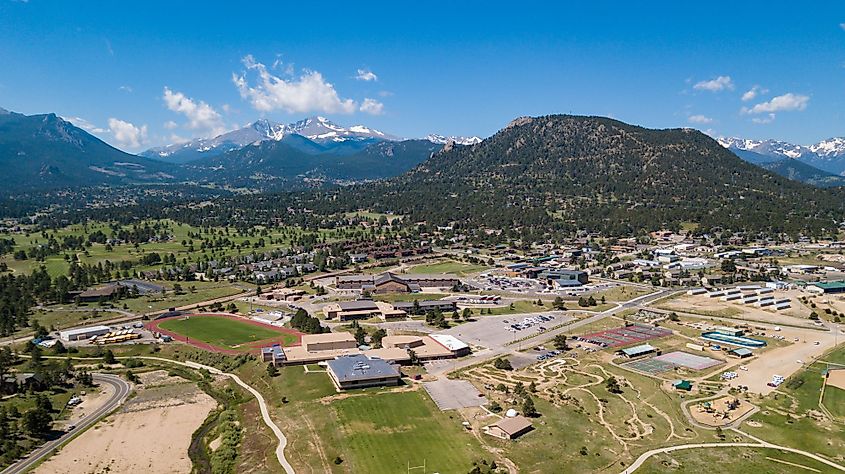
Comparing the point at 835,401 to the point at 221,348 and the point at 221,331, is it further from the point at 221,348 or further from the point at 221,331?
the point at 221,331

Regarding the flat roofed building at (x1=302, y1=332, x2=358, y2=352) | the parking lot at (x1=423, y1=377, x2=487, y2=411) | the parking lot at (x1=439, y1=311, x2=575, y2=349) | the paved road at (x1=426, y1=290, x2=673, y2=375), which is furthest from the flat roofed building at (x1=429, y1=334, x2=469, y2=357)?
the flat roofed building at (x1=302, y1=332, x2=358, y2=352)

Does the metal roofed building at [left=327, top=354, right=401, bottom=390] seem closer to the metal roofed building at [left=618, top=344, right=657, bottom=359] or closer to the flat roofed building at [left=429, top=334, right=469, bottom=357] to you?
the flat roofed building at [left=429, top=334, right=469, bottom=357]

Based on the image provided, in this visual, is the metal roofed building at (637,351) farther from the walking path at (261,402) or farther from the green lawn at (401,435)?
the walking path at (261,402)

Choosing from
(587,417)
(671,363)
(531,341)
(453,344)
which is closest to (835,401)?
(671,363)

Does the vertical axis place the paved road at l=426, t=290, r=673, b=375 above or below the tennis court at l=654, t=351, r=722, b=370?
above

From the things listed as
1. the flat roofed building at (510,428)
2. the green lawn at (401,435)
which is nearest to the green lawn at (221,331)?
the green lawn at (401,435)

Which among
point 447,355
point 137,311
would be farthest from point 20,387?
point 447,355

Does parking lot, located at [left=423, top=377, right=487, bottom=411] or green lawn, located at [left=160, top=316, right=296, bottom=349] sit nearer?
parking lot, located at [left=423, top=377, right=487, bottom=411]
